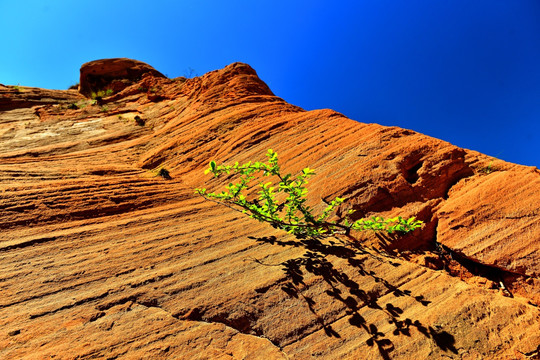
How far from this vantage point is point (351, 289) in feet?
9.85

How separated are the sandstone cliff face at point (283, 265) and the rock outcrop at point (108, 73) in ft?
41.4

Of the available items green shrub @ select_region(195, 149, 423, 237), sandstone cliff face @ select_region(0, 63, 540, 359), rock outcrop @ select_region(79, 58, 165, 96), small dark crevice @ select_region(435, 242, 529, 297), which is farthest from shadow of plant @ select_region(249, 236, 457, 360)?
rock outcrop @ select_region(79, 58, 165, 96)

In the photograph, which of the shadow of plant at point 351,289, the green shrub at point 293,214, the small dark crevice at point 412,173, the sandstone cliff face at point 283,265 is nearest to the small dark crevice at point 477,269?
the sandstone cliff face at point 283,265

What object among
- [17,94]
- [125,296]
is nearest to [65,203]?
[125,296]

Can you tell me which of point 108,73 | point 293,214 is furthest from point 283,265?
point 108,73

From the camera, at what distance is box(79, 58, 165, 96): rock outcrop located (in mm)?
16309

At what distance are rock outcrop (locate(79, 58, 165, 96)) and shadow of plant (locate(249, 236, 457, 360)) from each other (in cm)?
1656

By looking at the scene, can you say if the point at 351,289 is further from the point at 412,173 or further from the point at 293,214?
the point at 412,173

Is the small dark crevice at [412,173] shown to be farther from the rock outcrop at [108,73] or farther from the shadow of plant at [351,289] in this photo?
the rock outcrop at [108,73]

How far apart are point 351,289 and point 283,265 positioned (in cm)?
84

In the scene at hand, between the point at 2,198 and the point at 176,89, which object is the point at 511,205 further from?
the point at 176,89

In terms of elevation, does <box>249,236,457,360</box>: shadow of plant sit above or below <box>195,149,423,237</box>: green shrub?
below

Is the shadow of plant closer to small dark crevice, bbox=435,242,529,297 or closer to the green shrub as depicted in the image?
the green shrub

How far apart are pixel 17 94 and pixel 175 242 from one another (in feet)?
50.9
